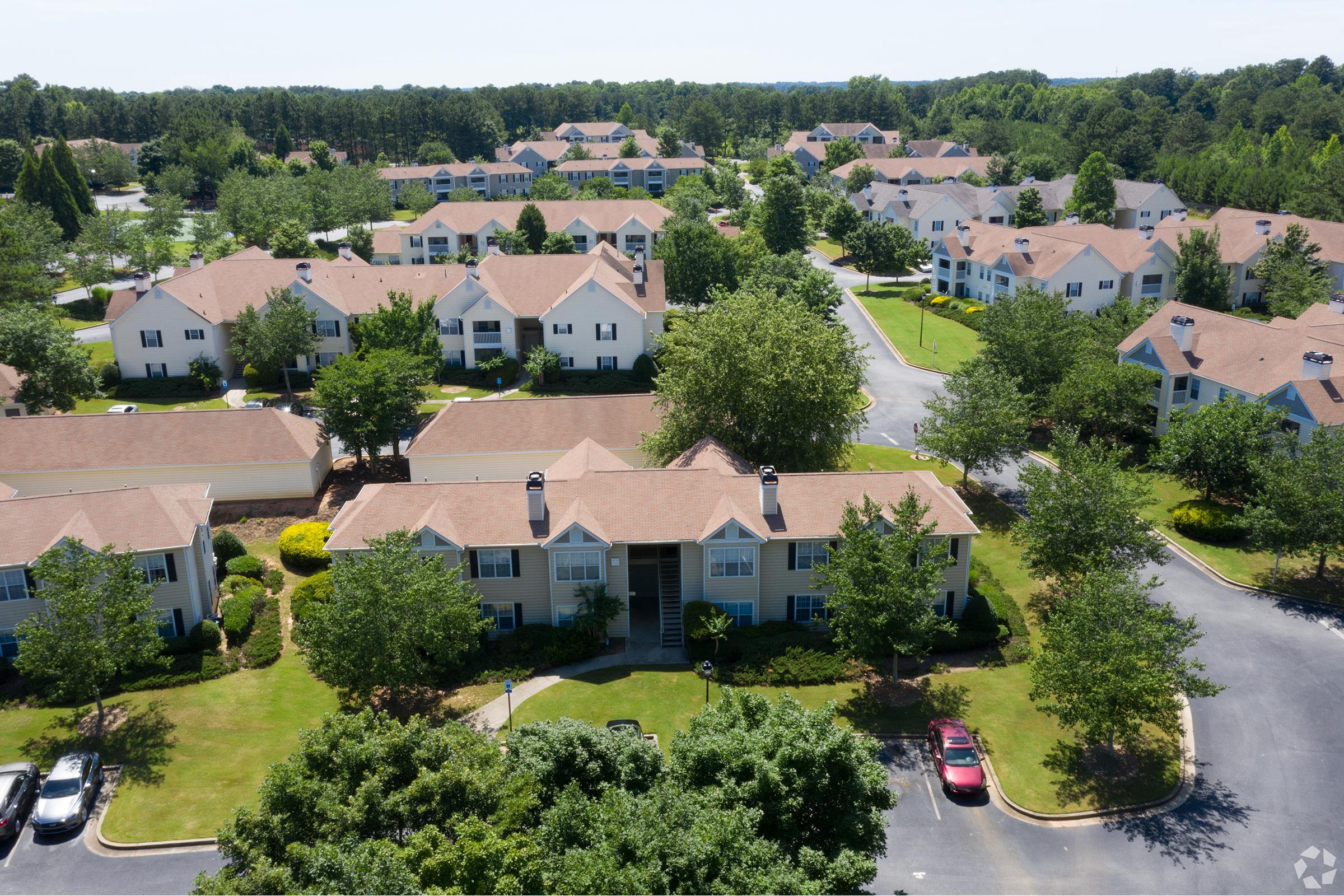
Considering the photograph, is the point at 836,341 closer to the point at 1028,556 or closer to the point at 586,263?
the point at 1028,556

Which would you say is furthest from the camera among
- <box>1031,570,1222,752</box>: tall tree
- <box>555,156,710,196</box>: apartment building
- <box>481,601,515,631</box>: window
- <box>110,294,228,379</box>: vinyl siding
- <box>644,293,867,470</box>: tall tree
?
<box>555,156,710,196</box>: apartment building

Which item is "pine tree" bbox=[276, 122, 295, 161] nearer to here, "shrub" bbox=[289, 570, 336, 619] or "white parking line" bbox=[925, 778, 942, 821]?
"shrub" bbox=[289, 570, 336, 619]

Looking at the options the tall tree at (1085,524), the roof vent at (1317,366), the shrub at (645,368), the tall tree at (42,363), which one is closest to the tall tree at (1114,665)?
the tall tree at (1085,524)

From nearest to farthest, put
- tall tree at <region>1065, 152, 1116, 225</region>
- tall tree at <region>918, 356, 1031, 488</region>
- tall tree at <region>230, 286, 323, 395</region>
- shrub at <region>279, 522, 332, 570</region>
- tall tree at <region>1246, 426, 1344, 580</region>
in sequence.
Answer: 1. tall tree at <region>1246, 426, 1344, 580</region>
2. shrub at <region>279, 522, 332, 570</region>
3. tall tree at <region>918, 356, 1031, 488</region>
4. tall tree at <region>230, 286, 323, 395</region>
5. tall tree at <region>1065, 152, 1116, 225</region>

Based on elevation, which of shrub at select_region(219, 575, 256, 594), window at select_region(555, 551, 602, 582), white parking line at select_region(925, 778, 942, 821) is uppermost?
window at select_region(555, 551, 602, 582)

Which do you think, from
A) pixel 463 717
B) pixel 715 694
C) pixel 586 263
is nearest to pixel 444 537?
pixel 463 717

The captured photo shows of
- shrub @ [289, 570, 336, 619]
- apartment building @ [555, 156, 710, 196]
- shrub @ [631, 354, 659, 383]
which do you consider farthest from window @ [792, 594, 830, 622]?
apartment building @ [555, 156, 710, 196]

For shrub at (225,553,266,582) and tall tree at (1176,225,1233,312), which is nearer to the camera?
shrub at (225,553,266,582)

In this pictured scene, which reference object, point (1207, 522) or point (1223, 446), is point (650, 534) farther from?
point (1223, 446)
